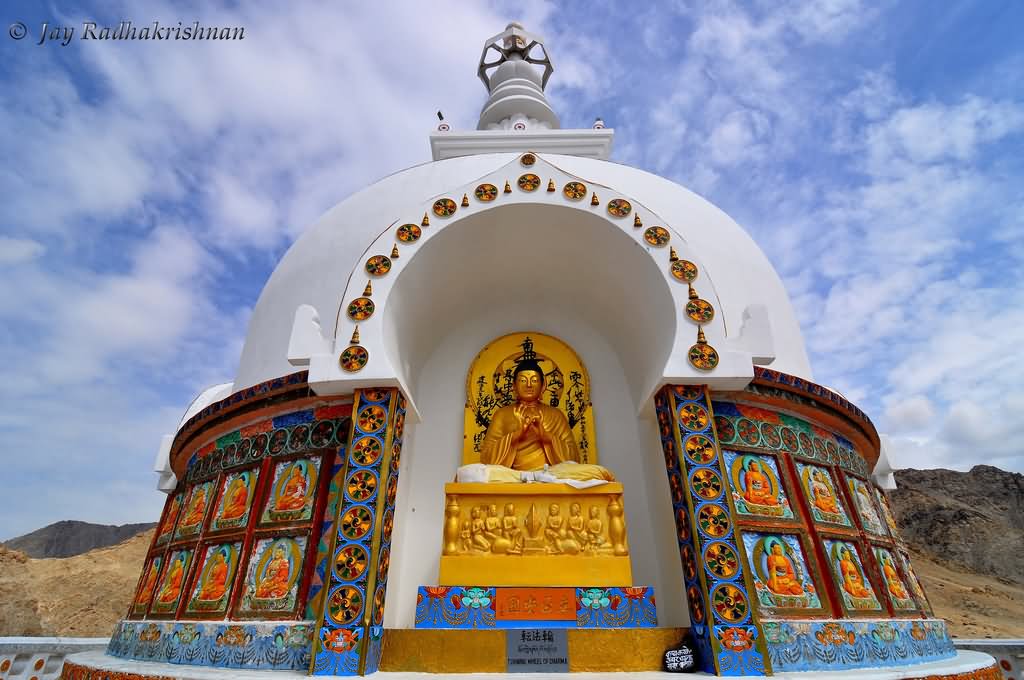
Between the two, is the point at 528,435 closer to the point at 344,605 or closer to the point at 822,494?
the point at 344,605

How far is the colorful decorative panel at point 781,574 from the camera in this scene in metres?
4.65

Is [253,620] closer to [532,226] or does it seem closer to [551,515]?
[551,515]

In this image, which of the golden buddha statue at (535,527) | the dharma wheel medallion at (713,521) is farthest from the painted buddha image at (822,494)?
the golden buddha statue at (535,527)

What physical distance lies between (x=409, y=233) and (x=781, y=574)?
15.3ft

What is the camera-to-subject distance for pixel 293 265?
25.1ft

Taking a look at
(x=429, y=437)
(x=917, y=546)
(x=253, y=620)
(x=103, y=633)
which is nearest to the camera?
(x=253, y=620)

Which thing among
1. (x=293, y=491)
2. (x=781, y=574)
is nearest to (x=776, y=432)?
(x=781, y=574)

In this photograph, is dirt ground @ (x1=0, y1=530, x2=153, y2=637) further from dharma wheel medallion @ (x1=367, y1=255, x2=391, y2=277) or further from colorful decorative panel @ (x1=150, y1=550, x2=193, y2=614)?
dharma wheel medallion @ (x1=367, y1=255, x2=391, y2=277)

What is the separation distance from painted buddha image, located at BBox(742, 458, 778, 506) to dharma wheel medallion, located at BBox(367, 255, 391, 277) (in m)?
3.92

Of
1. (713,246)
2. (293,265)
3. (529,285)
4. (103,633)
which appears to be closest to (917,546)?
(713,246)

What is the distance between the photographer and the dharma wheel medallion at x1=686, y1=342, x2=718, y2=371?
191 inches

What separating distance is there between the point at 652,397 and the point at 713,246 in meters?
3.03

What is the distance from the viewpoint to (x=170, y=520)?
688cm

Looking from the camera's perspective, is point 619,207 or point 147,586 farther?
point 147,586
